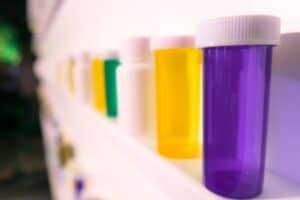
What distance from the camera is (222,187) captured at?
20 centimetres

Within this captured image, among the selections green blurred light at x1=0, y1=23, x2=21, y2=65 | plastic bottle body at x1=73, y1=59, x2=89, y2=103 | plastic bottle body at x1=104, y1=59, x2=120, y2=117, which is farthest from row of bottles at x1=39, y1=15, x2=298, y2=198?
green blurred light at x1=0, y1=23, x2=21, y2=65

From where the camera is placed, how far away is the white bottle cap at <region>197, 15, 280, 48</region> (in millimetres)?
181

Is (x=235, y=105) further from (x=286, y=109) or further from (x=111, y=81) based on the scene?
(x=111, y=81)

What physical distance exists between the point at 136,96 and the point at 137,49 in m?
0.05

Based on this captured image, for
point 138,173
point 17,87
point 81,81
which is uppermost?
point 81,81

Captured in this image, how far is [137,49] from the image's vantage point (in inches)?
13.3

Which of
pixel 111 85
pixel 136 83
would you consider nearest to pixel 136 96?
pixel 136 83

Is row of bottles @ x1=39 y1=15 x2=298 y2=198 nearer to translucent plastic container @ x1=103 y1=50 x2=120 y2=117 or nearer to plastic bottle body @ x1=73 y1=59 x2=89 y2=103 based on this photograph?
translucent plastic container @ x1=103 y1=50 x2=120 y2=117

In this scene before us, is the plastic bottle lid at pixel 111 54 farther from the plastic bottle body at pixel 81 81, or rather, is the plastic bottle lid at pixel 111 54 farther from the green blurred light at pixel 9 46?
the green blurred light at pixel 9 46

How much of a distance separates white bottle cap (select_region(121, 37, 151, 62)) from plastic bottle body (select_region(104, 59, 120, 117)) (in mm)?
110

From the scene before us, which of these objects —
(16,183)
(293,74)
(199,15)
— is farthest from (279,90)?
(16,183)

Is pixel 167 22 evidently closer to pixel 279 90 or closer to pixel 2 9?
pixel 279 90

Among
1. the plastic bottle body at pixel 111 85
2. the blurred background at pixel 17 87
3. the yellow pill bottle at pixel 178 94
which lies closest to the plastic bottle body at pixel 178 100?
the yellow pill bottle at pixel 178 94

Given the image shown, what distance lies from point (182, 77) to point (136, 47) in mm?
89
